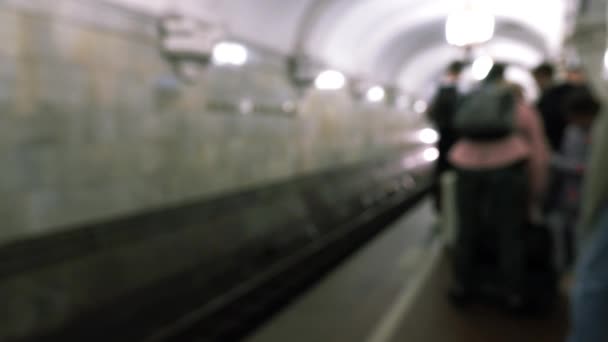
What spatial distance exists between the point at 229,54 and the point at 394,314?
199 inches

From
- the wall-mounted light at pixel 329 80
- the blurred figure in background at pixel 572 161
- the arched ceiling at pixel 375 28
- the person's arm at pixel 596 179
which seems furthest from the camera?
the wall-mounted light at pixel 329 80

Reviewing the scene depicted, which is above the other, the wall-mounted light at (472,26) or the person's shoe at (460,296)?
the wall-mounted light at (472,26)

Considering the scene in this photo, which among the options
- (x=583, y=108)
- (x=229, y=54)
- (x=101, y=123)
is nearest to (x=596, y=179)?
(x=583, y=108)

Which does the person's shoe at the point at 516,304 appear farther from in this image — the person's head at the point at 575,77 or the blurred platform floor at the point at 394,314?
the person's head at the point at 575,77

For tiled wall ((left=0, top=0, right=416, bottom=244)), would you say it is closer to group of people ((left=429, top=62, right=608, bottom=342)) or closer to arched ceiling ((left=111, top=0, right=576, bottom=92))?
arched ceiling ((left=111, top=0, right=576, bottom=92))

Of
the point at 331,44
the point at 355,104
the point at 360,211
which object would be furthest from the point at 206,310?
the point at 355,104

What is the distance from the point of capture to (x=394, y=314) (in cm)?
372

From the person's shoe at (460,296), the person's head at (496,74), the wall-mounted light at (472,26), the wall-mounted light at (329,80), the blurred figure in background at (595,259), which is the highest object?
the wall-mounted light at (329,80)

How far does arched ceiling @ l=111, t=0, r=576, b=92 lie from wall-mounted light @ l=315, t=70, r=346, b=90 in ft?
0.88

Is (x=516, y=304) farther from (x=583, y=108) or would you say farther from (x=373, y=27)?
(x=373, y=27)

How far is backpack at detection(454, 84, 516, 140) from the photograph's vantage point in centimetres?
335

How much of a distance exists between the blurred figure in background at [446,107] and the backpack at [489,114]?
1508 mm

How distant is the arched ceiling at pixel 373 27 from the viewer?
A: 8.63m

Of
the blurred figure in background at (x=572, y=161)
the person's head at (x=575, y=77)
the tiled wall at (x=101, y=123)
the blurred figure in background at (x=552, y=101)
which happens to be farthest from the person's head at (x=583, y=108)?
the tiled wall at (x=101, y=123)
